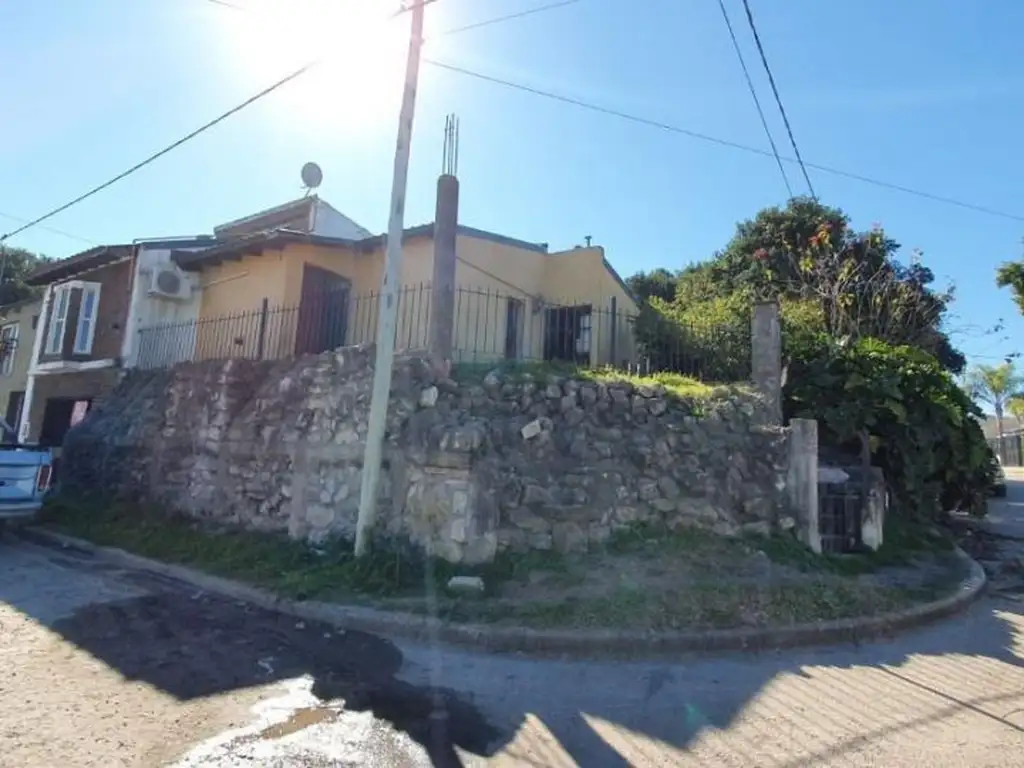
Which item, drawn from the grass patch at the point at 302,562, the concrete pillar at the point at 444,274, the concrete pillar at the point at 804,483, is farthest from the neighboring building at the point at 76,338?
the concrete pillar at the point at 804,483

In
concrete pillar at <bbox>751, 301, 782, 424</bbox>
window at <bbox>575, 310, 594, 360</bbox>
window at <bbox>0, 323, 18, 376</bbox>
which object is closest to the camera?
concrete pillar at <bbox>751, 301, 782, 424</bbox>

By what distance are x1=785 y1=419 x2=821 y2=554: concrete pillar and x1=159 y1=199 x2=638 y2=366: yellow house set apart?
141 inches

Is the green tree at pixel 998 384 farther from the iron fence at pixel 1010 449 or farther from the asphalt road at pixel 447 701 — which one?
the asphalt road at pixel 447 701

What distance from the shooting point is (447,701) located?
4.30 meters

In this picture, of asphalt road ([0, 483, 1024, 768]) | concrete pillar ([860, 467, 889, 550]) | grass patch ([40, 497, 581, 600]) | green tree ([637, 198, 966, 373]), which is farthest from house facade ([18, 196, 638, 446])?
asphalt road ([0, 483, 1024, 768])

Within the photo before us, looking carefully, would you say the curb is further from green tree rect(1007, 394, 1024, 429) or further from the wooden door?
green tree rect(1007, 394, 1024, 429)

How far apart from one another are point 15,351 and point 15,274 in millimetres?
14969

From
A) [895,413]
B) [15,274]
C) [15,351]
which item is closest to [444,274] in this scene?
[895,413]

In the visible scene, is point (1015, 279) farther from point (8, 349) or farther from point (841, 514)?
point (8, 349)

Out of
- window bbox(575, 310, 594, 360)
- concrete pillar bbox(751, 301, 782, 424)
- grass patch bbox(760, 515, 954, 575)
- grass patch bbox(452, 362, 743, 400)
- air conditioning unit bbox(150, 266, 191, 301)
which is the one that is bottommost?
grass patch bbox(760, 515, 954, 575)

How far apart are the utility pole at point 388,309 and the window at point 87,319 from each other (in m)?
11.9

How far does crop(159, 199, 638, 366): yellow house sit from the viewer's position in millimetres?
11953

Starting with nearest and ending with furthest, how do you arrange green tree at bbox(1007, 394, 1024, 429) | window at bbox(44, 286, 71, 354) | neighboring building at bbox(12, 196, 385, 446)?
neighboring building at bbox(12, 196, 385, 446) → window at bbox(44, 286, 71, 354) → green tree at bbox(1007, 394, 1024, 429)

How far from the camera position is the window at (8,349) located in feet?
70.8
